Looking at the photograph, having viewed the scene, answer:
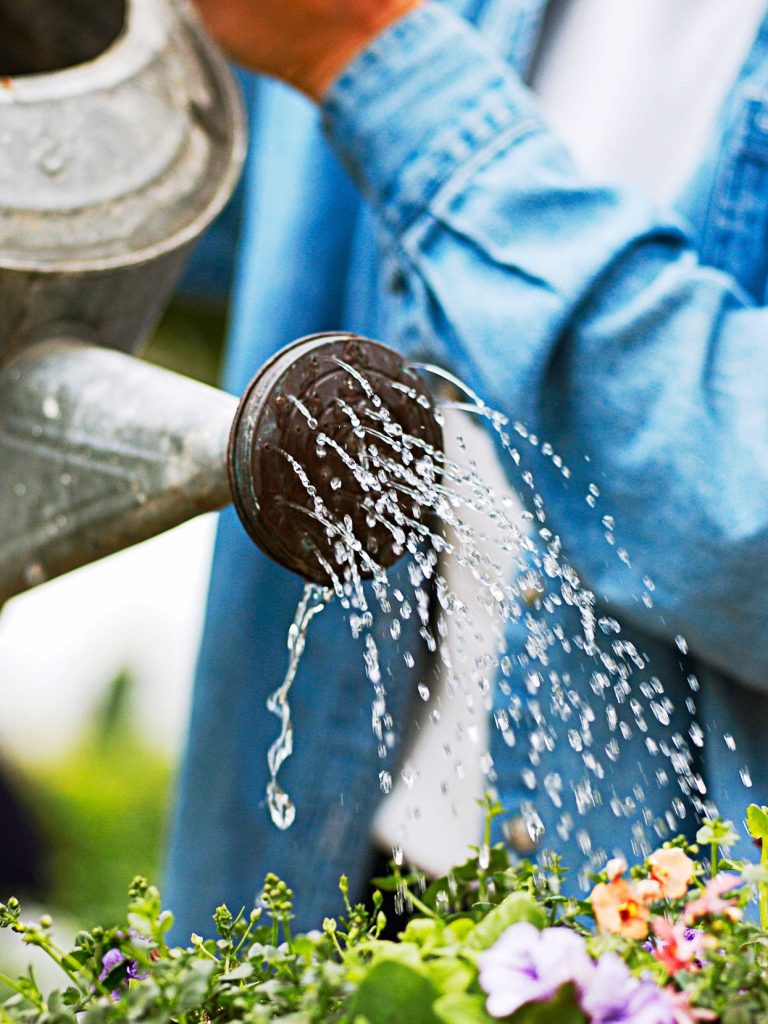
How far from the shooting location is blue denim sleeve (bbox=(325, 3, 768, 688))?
2.41ft

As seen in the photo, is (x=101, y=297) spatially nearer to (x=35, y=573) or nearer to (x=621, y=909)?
(x=35, y=573)

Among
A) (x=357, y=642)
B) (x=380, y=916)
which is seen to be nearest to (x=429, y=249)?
(x=357, y=642)

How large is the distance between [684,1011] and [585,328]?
49 cm

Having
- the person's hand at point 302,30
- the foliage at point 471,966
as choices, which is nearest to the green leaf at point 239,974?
the foliage at point 471,966

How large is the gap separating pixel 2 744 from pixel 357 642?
6.83ft

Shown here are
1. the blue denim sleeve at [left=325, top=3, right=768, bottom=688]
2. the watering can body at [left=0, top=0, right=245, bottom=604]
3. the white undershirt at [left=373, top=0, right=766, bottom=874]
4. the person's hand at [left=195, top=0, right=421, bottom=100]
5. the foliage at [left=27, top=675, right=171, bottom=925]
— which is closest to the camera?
the watering can body at [left=0, top=0, right=245, bottom=604]

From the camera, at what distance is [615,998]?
35 centimetres

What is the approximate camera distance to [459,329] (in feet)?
2.61

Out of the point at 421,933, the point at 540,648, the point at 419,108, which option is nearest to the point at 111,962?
the point at 421,933

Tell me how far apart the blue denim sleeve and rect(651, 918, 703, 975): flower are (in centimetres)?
36

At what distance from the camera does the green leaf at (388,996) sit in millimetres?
358

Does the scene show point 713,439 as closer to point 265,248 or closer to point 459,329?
point 459,329

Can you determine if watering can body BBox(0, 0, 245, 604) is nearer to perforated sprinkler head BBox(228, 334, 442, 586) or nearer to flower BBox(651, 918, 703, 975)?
perforated sprinkler head BBox(228, 334, 442, 586)

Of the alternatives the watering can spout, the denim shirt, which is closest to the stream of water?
the denim shirt
